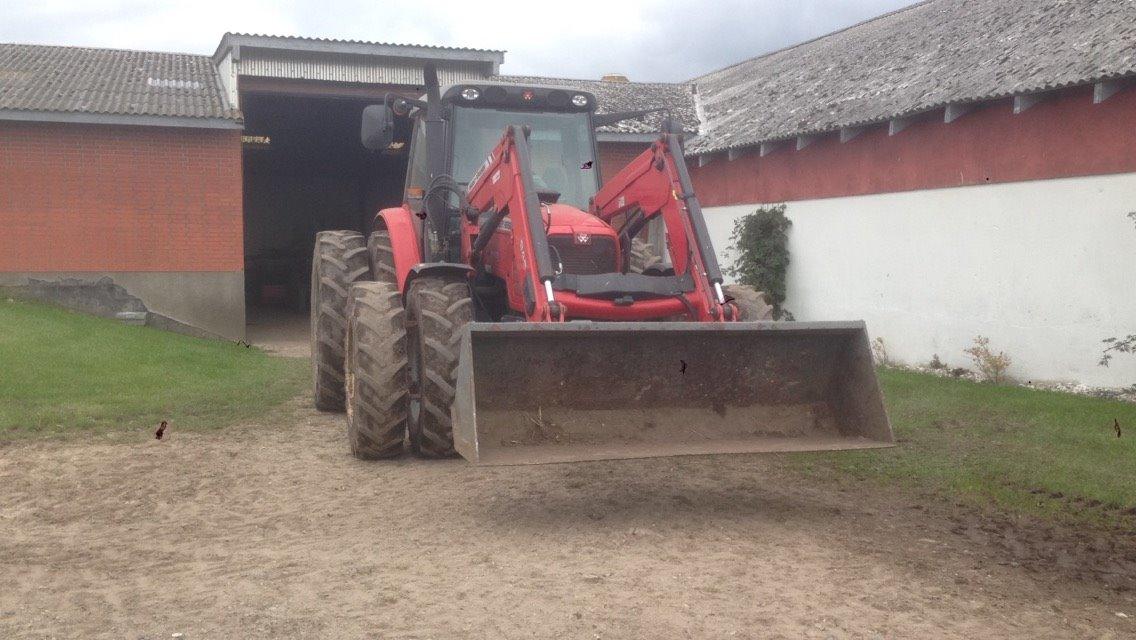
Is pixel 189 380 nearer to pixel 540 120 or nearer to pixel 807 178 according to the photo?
pixel 540 120

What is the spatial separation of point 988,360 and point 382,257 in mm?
7616

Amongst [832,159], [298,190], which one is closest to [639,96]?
[832,159]

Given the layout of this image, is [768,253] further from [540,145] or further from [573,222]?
[573,222]

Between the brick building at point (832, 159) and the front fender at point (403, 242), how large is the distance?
722 centimetres

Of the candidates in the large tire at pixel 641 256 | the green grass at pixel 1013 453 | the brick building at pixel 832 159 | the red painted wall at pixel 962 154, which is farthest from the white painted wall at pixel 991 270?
the large tire at pixel 641 256

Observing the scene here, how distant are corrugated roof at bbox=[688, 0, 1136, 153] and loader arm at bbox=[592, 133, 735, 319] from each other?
6018mm

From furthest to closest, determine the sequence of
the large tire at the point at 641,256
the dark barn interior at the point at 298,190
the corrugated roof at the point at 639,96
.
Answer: the dark barn interior at the point at 298,190, the corrugated roof at the point at 639,96, the large tire at the point at 641,256

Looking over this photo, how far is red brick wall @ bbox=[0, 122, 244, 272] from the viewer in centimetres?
1758

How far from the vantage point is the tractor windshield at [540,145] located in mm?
8469

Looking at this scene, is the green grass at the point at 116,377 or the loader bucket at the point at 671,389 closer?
the loader bucket at the point at 671,389

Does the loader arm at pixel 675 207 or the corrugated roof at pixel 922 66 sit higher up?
the corrugated roof at pixel 922 66

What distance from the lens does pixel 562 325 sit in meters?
6.14

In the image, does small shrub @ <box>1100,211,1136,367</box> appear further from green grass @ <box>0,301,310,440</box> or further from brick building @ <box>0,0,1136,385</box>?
green grass @ <box>0,301,310,440</box>

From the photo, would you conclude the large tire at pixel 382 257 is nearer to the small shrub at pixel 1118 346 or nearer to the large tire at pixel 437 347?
the large tire at pixel 437 347
